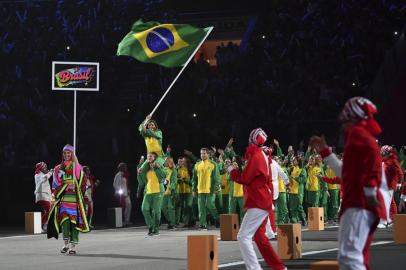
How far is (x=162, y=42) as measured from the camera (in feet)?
73.0

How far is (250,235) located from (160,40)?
10.9 meters

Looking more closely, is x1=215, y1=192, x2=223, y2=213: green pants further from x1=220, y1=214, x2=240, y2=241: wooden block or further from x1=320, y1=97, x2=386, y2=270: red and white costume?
x1=320, y1=97, x2=386, y2=270: red and white costume

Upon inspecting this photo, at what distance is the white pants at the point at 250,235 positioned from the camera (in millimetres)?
11970

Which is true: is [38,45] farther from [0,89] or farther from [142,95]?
[142,95]

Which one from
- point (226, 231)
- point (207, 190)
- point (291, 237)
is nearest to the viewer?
point (291, 237)

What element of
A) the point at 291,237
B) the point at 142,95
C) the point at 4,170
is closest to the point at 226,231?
the point at 291,237

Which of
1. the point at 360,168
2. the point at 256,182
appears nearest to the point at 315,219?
the point at 256,182

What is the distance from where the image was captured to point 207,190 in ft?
84.6

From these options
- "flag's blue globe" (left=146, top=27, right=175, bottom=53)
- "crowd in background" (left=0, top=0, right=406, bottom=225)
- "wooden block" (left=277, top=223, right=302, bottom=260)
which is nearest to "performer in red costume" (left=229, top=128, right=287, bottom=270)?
"wooden block" (left=277, top=223, right=302, bottom=260)

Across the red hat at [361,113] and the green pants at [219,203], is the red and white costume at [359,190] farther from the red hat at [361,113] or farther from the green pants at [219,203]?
the green pants at [219,203]

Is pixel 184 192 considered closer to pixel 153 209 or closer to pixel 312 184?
pixel 312 184

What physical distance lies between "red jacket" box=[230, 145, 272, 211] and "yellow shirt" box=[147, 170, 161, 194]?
10.5m

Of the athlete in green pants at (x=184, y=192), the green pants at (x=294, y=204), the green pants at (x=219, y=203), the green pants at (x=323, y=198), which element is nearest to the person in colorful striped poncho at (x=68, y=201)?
the green pants at (x=219, y=203)

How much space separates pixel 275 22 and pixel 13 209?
49.3 feet
